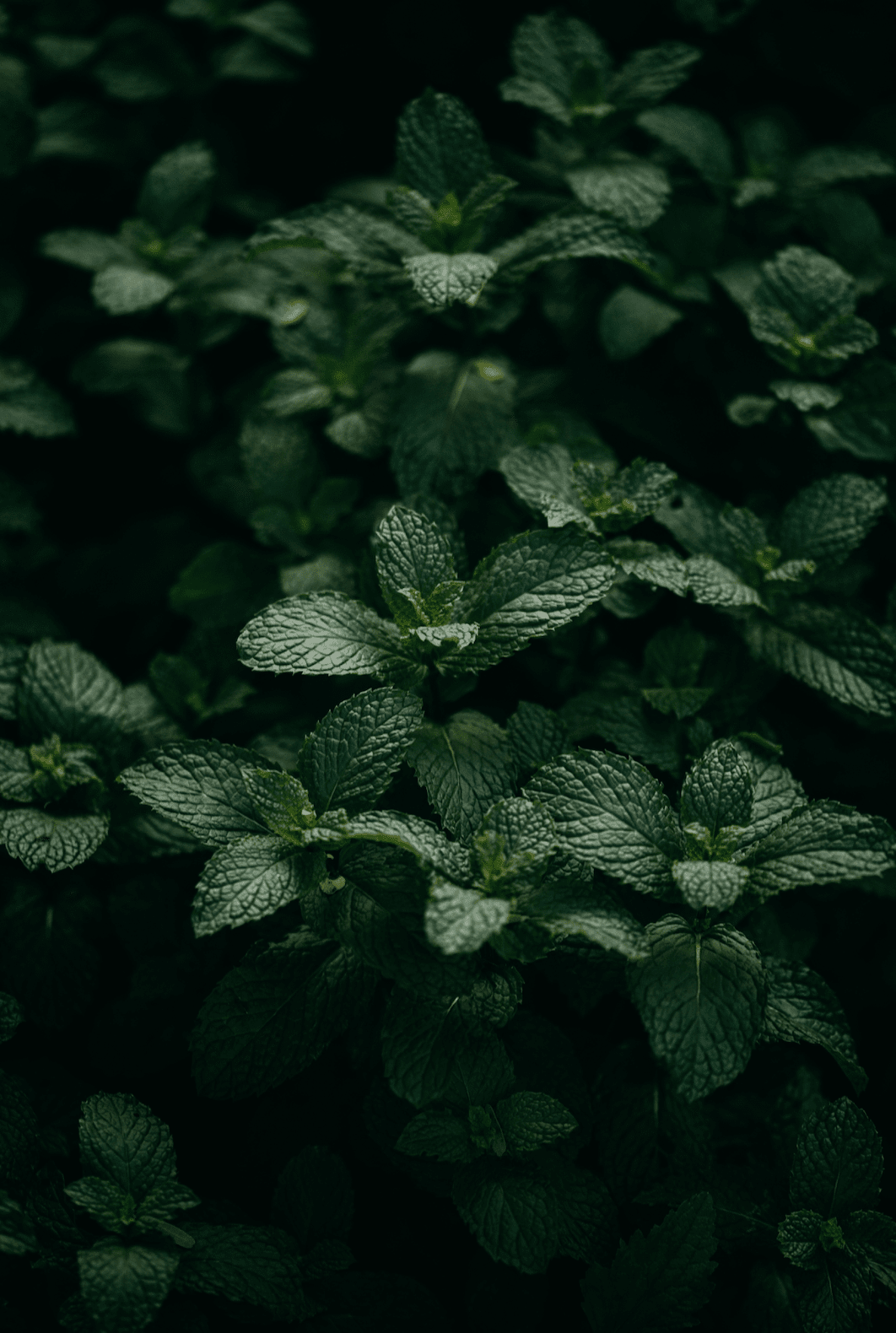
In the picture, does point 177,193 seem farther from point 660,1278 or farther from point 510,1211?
point 660,1278

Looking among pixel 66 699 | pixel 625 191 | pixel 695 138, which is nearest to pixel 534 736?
pixel 66 699

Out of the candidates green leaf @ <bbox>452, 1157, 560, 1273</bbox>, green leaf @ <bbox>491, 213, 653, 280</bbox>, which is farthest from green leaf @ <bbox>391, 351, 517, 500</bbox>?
green leaf @ <bbox>452, 1157, 560, 1273</bbox>

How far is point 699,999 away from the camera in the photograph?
1.29 meters

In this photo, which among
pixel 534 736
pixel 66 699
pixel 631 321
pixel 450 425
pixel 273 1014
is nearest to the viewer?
pixel 273 1014

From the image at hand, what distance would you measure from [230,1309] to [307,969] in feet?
1.55

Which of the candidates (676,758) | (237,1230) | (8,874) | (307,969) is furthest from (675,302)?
Answer: (237,1230)

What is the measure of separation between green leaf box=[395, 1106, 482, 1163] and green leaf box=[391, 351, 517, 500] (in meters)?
0.98

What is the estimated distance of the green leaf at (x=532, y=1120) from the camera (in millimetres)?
1370

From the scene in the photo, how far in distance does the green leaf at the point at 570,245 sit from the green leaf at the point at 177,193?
2.36 ft

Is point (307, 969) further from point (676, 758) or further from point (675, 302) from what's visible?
point (675, 302)

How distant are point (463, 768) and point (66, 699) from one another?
0.69m

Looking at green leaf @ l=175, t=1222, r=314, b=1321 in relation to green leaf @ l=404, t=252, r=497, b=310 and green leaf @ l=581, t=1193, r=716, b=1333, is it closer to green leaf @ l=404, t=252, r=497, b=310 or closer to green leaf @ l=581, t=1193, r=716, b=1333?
green leaf @ l=581, t=1193, r=716, b=1333

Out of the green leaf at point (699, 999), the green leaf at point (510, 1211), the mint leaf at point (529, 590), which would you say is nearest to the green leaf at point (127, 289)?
the mint leaf at point (529, 590)

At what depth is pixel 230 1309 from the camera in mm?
1423
